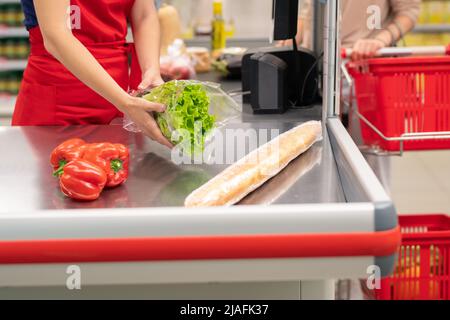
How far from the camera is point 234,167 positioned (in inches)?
64.7

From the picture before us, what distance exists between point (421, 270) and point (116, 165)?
140 centimetres

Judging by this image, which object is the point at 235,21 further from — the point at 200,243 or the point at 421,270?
the point at 200,243

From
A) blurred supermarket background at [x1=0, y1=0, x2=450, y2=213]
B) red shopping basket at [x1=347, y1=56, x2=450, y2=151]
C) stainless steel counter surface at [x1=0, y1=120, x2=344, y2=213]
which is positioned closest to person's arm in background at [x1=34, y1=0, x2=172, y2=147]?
stainless steel counter surface at [x1=0, y1=120, x2=344, y2=213]

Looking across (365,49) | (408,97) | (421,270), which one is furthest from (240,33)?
(421,270)

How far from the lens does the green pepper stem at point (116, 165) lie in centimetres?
169

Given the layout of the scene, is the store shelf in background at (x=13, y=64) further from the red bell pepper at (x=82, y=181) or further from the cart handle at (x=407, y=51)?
the red bell pepper at (x=82, y=181)

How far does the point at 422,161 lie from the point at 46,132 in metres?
5.34

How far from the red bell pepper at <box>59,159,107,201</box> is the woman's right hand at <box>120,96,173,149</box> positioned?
299 millimetres

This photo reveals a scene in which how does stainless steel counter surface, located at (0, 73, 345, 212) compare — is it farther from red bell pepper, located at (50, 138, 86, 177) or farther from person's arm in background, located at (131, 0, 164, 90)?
person's arm in background, located at (131, 0, 164, 90)

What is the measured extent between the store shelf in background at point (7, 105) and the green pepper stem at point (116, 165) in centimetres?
649

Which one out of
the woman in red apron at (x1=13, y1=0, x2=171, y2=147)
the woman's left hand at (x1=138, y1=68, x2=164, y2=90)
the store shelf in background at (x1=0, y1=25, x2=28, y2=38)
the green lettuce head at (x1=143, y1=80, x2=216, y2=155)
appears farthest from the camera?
the store shelf in background at (x1=0, y1=25, x2=28, y2=38)

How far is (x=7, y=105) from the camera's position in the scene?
7895 mm

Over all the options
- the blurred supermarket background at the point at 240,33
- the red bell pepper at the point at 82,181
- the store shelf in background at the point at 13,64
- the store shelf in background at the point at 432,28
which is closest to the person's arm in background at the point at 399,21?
the red bell pepper at the point at 82,181

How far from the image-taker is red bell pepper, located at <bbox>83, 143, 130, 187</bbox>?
1.67 meters
